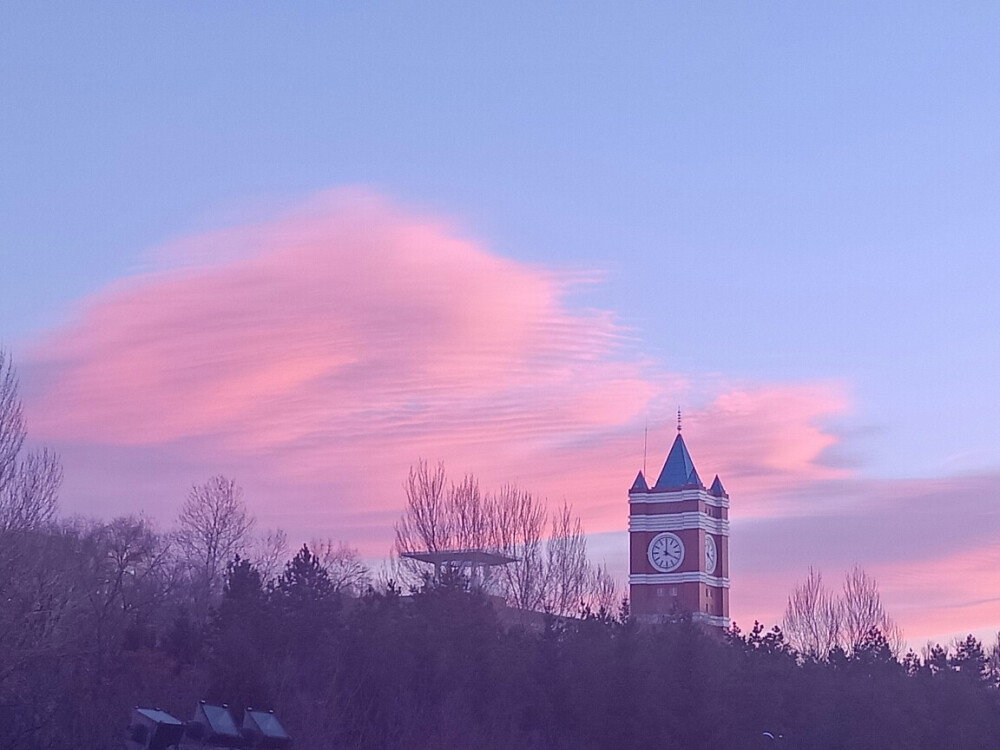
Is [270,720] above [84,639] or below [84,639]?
below

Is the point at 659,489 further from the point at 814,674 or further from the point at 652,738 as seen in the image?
the point at 652,738

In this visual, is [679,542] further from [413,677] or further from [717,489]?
[413,677]

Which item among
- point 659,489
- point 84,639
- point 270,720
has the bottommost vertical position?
point 270,720

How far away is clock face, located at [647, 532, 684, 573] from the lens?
9419 cm

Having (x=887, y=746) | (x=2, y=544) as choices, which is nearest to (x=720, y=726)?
(x=887, y=746)

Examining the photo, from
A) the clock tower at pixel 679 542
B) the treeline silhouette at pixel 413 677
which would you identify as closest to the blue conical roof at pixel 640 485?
the clock tower at pixel 679 542

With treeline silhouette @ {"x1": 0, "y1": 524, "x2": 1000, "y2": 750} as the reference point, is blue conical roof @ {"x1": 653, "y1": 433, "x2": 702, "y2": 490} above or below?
above

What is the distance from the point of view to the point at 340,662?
108 feet

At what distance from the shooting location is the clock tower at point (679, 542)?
93.6 meters

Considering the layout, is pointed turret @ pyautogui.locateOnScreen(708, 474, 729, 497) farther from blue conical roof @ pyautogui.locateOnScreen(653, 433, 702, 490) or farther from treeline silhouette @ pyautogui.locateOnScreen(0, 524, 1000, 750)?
treeline silhouette @ pyautogui.locateOnScreen(0, 524, 1000, 750)

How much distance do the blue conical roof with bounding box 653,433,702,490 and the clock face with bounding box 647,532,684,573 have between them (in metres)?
3.48

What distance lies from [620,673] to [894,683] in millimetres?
13883

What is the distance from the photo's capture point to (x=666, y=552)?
94.8 m

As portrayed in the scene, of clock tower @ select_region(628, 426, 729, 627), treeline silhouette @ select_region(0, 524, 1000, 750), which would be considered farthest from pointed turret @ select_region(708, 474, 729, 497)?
treeline silhouette @ select_region(0, 524, 1000, 750)
